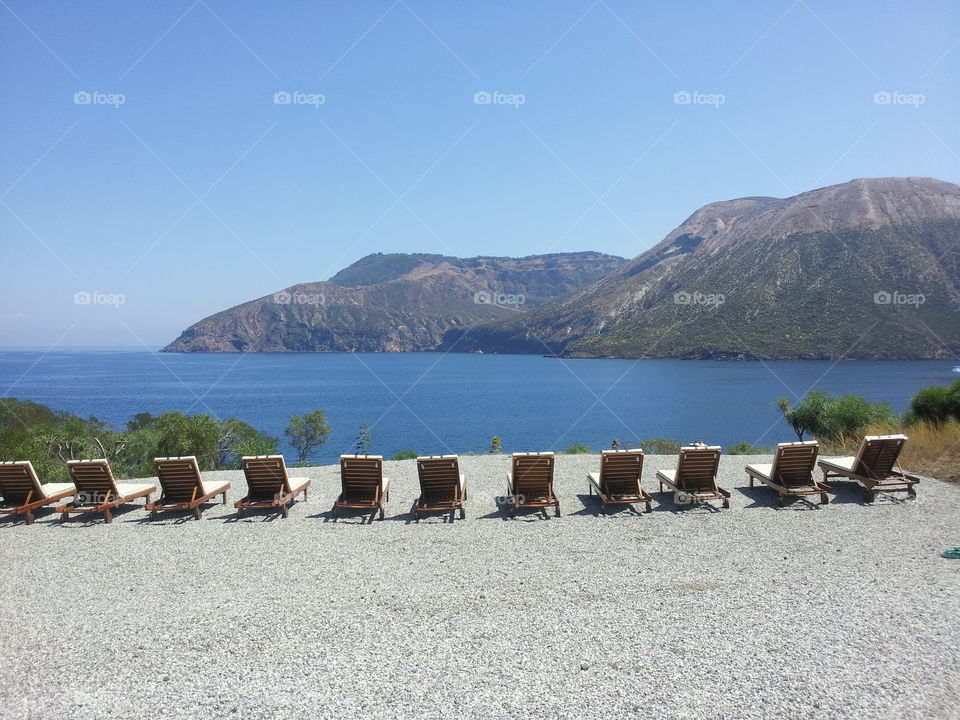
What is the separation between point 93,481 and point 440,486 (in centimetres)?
474

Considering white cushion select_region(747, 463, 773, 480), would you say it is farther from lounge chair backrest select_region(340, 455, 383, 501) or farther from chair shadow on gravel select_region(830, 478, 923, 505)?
lounge chair backrest select_region(340, 455, 383, 501)

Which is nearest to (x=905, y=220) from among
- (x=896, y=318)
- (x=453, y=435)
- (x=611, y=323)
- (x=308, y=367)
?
(x=896, y=318)

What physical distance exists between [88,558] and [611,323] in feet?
448

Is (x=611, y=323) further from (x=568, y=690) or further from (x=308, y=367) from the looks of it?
(x=568, y=690)

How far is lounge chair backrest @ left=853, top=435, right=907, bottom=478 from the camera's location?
312 inches

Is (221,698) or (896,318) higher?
(896,318)

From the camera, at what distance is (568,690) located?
3.40 m

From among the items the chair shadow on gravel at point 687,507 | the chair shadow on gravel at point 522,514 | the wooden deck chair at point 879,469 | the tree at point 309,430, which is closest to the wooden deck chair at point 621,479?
the chair shadow on gravel at point 687,507

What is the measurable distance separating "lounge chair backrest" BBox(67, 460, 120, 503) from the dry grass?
12.4m

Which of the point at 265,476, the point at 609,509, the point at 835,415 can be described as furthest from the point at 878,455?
the point at 835,415

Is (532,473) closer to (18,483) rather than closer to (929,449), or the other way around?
(18,483)

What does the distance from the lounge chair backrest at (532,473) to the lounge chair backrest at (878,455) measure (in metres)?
4.42

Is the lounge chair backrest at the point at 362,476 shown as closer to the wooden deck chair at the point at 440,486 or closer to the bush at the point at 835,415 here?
the wooden deck chair at the point at 440,486

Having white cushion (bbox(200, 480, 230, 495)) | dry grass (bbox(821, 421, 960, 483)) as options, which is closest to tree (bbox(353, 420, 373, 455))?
white cushion (bbox(200, 480, 230, 495))
